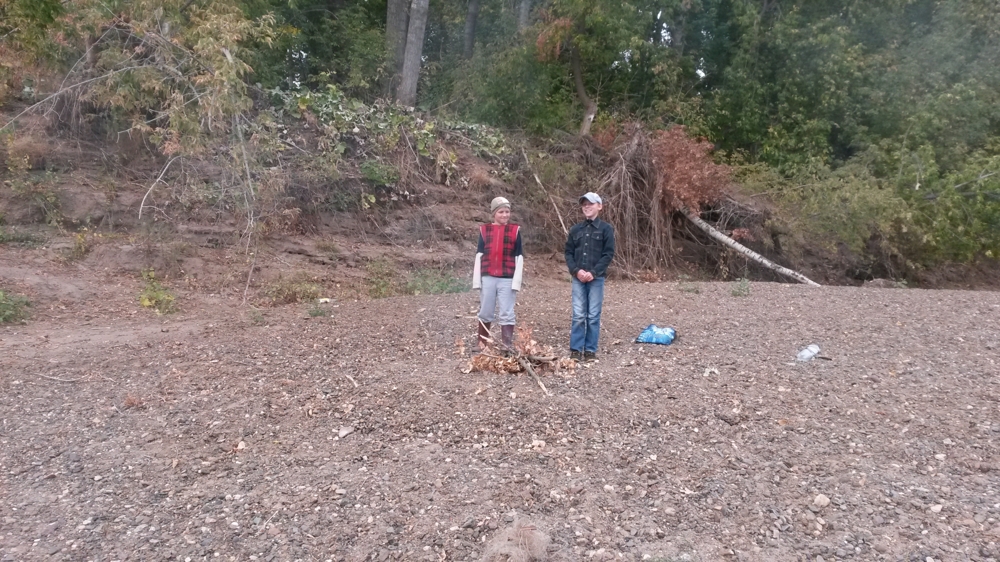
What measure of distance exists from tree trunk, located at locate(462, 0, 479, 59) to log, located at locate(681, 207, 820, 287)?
21.8ft

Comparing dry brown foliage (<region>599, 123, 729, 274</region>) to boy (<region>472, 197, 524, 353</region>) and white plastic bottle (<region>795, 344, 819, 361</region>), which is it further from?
boy (<region>472, 197, 524, 353</region>)

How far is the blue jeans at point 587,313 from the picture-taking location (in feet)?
20.1

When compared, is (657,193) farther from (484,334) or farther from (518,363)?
(518,363)

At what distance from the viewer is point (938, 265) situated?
1527 cm

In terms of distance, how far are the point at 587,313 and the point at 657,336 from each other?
3.31 ft

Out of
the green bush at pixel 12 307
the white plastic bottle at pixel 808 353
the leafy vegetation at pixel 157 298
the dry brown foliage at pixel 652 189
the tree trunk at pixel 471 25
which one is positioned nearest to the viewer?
the white plastic bottle at pixel 808 353

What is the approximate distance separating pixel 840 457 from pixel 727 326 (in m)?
3.21

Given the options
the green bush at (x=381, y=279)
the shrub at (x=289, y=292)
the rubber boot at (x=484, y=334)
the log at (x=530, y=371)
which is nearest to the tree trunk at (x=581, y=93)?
the green bush at (x=381, y=279)

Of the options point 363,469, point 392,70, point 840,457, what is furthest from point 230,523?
point 392,70

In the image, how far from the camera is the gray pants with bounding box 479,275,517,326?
19.9 ft

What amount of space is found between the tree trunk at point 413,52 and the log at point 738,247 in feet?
19.0

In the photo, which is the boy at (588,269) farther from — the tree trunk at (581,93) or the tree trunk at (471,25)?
the tree trunk at (471,25)

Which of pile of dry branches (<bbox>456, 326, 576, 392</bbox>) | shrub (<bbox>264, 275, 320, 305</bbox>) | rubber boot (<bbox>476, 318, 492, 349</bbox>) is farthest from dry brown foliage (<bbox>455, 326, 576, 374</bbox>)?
shrub (<bbox>264, 275, 320, 305</bbox>)

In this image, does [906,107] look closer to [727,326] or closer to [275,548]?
[727,326]
